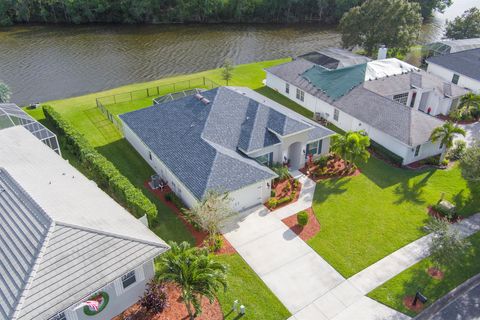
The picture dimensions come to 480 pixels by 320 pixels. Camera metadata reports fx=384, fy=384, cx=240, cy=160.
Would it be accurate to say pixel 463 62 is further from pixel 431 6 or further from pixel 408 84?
pixel 431 6

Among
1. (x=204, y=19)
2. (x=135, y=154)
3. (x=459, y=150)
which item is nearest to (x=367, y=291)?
(x=459, y=150)

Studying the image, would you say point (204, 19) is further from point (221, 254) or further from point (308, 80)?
point (221, 254)

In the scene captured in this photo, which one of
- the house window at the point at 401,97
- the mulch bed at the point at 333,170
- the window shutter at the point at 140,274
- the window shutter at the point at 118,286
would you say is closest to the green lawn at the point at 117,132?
the window shutter at the point at 140,274

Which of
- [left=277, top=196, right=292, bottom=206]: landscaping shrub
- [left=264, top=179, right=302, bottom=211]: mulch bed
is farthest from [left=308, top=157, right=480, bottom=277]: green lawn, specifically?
[left=277, top=196, right=292, bottom=206]: landscaping shrub

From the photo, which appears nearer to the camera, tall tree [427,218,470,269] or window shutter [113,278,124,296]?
window shutter [113,278,124,296]

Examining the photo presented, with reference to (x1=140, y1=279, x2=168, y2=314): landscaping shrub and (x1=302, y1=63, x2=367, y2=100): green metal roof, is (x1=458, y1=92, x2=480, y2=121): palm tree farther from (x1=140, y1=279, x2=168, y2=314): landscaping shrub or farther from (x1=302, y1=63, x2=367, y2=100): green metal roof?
(x1=140, y1=279, x2=168, y2=314): landscaping shrub

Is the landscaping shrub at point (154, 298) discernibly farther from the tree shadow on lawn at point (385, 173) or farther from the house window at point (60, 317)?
the tree shadow on lawn at point (385, 173)

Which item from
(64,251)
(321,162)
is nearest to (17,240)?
(64,251)
